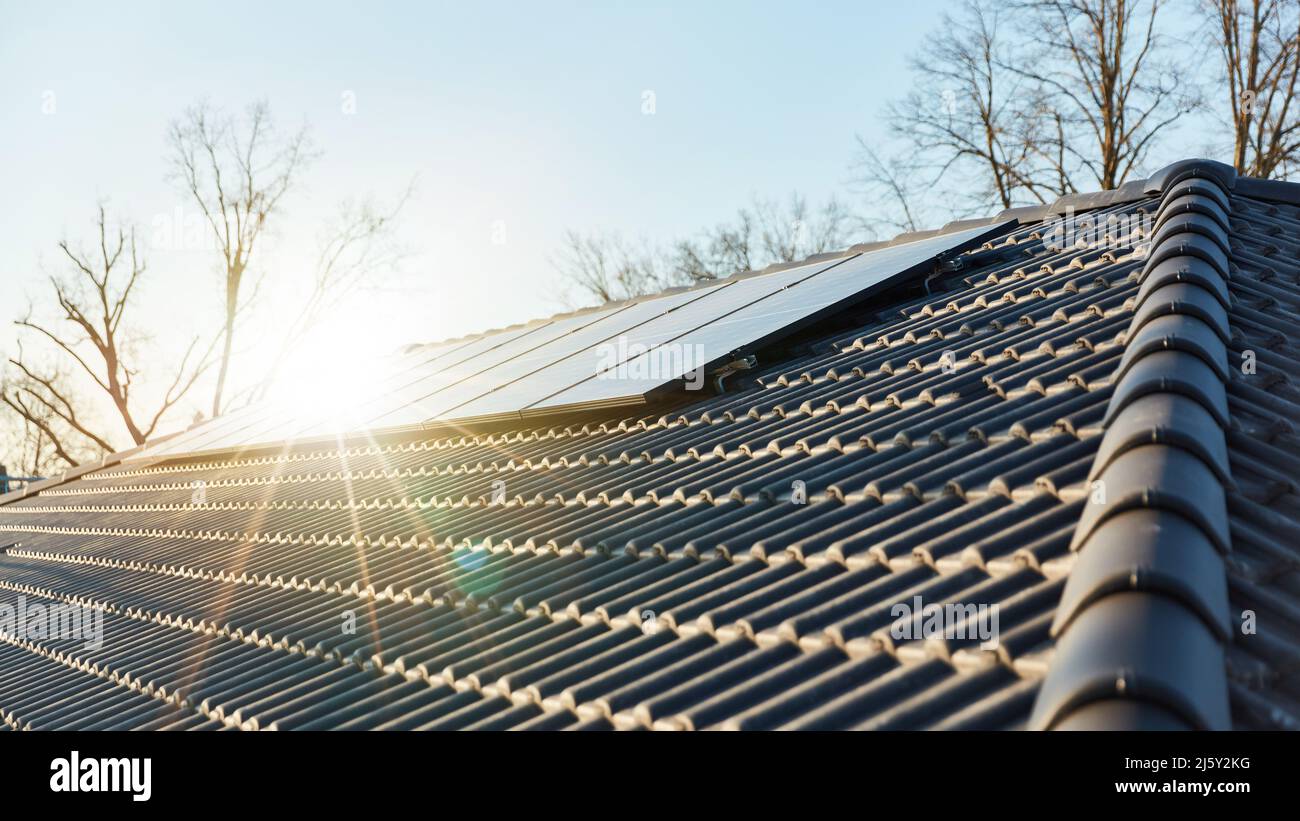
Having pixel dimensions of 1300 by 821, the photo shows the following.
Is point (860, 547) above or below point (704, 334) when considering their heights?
below

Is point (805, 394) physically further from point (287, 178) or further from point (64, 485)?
point (287, 178)

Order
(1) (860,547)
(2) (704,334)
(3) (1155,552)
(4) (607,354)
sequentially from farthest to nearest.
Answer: (4) (607,354), (2) (704,334), (1) (860,547), (3) (1155,552)

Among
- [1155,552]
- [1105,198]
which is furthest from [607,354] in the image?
[1155,552]

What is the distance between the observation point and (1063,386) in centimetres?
484

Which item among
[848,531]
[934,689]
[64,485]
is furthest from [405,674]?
[64,485]

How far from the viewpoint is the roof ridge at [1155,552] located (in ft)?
7.87

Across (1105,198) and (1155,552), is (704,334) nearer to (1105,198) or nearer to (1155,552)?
(1105,198)

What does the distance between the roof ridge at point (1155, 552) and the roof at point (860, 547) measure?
0.04ft

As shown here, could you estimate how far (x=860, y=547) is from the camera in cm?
410

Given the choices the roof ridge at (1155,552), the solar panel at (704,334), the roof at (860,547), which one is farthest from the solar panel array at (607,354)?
the roof ridge at (1155,552)

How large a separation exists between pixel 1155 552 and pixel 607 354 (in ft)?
22.4

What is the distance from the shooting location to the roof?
295cm
